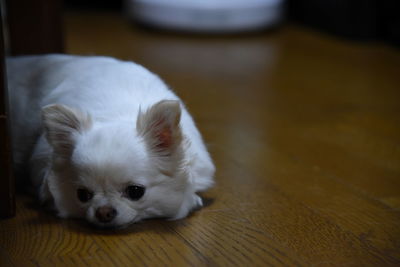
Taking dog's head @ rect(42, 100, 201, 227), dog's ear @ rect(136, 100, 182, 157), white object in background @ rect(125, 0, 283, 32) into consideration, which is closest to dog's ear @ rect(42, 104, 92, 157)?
dog's head @ rect(42, 100, 201, 227)

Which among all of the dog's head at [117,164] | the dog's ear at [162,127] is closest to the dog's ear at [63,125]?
the dog's head at [117,164]

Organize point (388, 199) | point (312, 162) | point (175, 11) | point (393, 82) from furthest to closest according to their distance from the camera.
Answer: point (175, 11), point (393, 82), point (312, 162), point (388, 199)

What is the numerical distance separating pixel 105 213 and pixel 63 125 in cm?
23

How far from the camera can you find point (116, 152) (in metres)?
1.41

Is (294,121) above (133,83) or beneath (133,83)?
beneath

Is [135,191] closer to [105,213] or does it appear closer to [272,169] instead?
[105,213]

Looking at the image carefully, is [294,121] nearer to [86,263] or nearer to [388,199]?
[388,199]

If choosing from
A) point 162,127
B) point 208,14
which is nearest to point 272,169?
point 162,127

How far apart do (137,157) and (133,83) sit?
0.30 meters

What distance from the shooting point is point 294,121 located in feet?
7.88

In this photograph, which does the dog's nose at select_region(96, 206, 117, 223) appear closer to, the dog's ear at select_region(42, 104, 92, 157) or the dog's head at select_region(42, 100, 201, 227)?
the dog's head at select_region(42, 100, 201, 227)

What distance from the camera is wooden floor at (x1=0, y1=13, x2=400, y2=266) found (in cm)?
140

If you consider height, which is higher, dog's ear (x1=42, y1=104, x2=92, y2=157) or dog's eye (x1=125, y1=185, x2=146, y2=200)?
dog's ear (x1=42, y1=104, x2=92, y2=157)

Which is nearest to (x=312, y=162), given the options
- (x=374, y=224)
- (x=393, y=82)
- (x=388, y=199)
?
(x=388, y=199)
